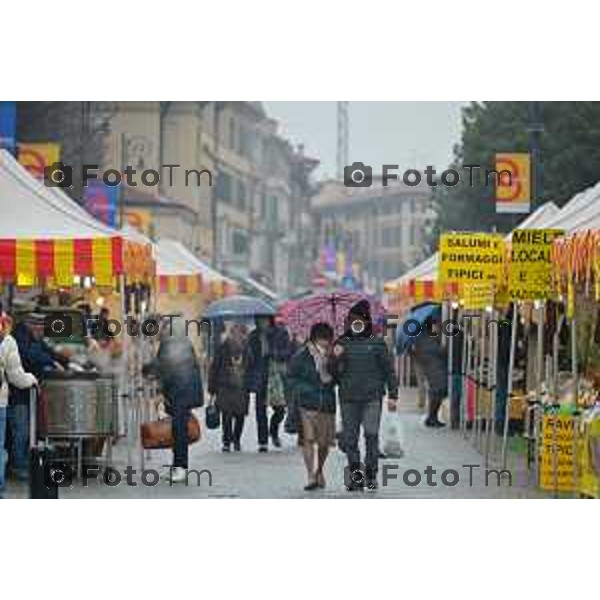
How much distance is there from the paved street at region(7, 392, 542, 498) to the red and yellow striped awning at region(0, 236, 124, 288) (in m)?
1.68

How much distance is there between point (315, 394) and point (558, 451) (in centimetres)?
199

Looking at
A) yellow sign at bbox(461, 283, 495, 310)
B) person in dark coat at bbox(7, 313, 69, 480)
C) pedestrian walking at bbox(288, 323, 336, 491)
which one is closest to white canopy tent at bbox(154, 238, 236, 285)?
yellow sign at bbox(461, 283, 495, 310)

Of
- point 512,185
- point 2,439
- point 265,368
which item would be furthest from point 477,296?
point 2,439

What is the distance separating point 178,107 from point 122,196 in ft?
6.07

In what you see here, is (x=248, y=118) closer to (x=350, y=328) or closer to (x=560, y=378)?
(x=350, y=328)

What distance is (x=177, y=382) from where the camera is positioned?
49.6ft

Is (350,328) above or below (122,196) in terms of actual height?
below

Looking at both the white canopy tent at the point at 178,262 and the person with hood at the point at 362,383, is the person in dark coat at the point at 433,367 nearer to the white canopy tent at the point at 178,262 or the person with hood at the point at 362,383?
the person with hood at the point at 362,383

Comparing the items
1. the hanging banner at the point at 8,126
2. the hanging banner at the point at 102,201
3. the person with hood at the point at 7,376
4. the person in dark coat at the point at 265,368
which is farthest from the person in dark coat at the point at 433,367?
the person with hood at the point at 7,376

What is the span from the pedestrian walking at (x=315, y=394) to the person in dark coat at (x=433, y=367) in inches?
70.6

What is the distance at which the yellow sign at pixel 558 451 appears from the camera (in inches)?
549

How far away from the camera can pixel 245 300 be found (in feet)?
56.5
